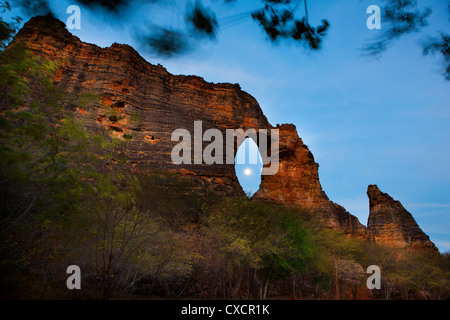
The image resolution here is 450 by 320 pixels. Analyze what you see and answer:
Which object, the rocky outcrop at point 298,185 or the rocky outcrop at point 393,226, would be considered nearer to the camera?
the rocky outcrop at point 298,185

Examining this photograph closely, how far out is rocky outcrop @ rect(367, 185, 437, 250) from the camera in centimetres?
5550

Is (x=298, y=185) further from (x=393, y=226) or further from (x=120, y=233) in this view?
(x=120, y=233)

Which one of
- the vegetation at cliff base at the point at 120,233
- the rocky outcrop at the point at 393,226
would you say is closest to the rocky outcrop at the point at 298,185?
the rocky outcrop at the point at 393,226

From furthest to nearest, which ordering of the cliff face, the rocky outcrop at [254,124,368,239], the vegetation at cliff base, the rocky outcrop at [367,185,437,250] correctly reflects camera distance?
the rocky outcrop at [367,185,437,250] < the rocky outcrop at [254,124,368,239] < the cliff face < the vegetation at cliff base

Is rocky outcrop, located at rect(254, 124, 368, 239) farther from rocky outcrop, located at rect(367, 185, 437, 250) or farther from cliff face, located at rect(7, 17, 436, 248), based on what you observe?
rocky outcrop, located at rect(367, 185, 437, 250)

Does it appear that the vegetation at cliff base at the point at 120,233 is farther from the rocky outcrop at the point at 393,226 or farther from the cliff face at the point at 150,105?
the rocky outcrop at the point at 393,226

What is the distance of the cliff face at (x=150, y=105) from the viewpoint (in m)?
33.7

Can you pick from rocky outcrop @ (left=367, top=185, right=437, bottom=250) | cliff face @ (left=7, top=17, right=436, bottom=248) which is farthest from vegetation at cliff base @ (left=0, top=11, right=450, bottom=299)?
rocky outcrop @ (left=367, top=185, right=437, bottom=250)

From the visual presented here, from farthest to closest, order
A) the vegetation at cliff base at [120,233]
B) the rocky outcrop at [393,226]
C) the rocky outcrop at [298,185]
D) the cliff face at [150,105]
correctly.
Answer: the rocky outcrop at [393,226] < the rocky outcrop at [298,185] < the cliff face at [150,105] < the vegetation at cliff base at [120,233]

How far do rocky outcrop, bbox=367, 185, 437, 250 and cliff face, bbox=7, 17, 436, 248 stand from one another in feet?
64.1

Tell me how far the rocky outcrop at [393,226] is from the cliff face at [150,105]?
64.1ft

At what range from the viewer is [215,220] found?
22.2 meters

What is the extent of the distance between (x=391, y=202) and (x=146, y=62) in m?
64.9
